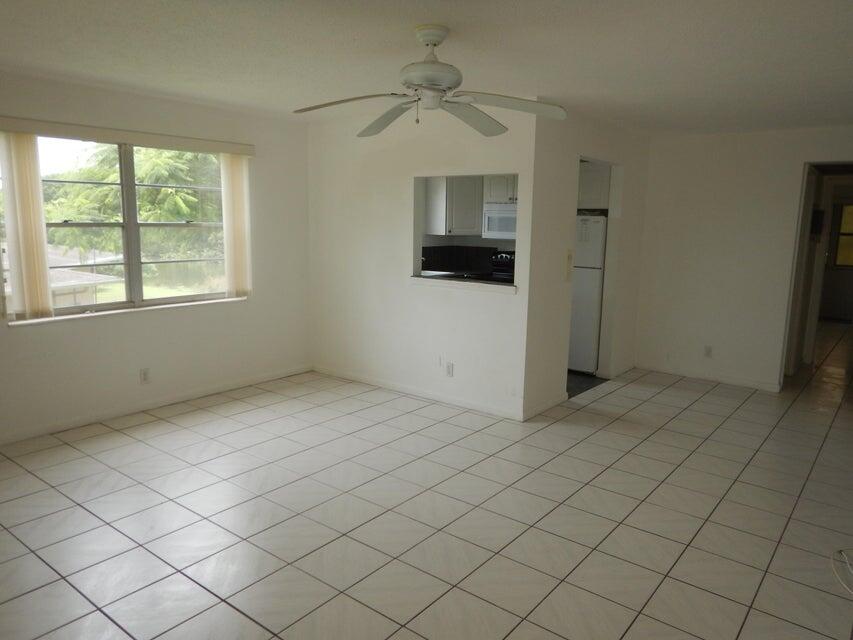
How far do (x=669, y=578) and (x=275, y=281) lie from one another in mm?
4207

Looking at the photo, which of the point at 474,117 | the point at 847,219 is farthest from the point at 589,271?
the point at 847,219

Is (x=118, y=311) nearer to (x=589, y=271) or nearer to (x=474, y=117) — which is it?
(x=474, y=117)

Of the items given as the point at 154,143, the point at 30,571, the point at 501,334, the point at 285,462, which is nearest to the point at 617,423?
the point at 501,334

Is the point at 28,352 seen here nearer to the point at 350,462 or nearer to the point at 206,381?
the point at 206,381

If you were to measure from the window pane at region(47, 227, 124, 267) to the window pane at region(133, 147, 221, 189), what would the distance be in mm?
498

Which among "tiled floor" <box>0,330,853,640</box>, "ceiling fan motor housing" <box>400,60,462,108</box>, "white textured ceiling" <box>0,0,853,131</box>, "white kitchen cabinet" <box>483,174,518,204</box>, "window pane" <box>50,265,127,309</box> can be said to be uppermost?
"white textured ceiling" <box>0,0,853,131</box>

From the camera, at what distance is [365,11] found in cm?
250

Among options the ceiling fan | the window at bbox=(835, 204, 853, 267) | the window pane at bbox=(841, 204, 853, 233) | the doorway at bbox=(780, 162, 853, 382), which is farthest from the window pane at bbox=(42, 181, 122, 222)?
the window pane at bbox=(841, 204, 853, 233)

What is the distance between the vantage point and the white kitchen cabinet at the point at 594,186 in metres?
5.64

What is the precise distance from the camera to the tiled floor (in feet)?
7.61

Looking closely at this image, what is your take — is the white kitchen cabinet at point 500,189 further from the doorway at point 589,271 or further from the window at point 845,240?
the window at point 845,240

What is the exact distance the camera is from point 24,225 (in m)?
3.91

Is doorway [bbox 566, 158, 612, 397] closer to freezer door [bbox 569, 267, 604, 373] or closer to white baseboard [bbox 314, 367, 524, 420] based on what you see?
freezer door [bbox 569, 267, 604, 373]

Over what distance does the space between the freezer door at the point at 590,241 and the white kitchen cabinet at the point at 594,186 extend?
0.14 meters
